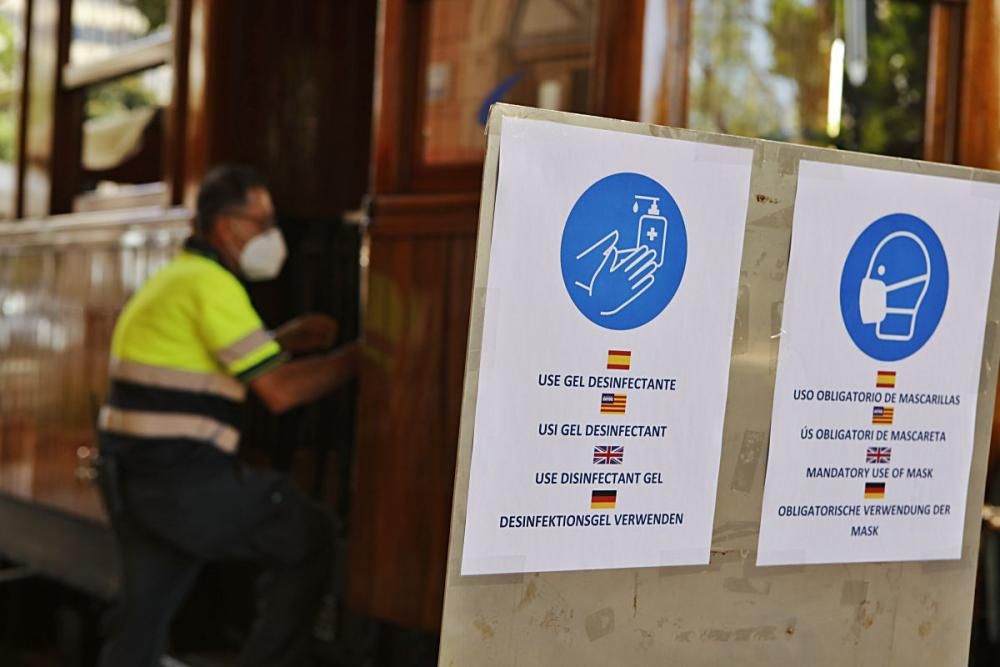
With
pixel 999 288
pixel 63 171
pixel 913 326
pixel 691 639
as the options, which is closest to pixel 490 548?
pixel 691 639

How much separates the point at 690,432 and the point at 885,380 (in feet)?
1.08

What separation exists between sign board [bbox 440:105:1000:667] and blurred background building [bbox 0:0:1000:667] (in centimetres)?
97

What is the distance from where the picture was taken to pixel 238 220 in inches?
131

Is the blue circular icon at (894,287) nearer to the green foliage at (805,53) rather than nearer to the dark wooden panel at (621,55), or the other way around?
the dark wooden panel at (621,55)

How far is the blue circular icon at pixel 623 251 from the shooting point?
160cm

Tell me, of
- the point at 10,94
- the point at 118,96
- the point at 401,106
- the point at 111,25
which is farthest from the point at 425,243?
the point at 10,94

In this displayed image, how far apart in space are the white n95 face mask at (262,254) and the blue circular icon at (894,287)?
1.91 metres

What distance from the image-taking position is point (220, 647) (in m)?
4.07

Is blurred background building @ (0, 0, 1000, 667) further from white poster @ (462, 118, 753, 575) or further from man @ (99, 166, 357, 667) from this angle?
white poster @ (462, 118, 753, 575)

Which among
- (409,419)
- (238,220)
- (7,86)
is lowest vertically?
(409,419)

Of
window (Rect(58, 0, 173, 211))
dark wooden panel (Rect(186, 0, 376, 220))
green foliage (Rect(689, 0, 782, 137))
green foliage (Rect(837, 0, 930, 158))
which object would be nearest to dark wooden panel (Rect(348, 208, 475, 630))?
green foliage (Rect(689, 0, 782, 137))

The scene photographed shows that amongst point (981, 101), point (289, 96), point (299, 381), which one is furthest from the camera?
point (289, 96)

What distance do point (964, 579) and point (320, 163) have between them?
9.09 ft

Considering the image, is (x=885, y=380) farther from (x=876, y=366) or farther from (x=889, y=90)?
(x=889, y=90)
